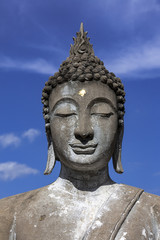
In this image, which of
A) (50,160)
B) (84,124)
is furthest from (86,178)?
(84,124)

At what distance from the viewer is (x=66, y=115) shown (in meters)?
7.57

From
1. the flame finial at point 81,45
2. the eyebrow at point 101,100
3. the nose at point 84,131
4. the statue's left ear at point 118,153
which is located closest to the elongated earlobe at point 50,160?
the nose at point 84,131

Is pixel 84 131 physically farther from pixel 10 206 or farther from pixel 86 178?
pixel 10 206

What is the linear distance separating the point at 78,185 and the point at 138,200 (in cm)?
108

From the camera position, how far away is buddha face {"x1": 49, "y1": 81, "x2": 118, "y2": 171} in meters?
7.44

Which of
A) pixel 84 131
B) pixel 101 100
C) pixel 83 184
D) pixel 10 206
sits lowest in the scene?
pixel 10 206

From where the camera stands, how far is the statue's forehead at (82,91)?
7.53 m

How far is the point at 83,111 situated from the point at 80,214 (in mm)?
1731

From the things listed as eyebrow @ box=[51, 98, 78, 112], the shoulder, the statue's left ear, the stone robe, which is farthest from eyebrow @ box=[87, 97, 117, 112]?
the shoulder

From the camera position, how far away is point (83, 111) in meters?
7.45

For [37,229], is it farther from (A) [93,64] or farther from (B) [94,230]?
(A) [93,64]

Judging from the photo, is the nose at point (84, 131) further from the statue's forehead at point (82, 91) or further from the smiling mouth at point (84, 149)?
the statue's forehead at point (82, 91)

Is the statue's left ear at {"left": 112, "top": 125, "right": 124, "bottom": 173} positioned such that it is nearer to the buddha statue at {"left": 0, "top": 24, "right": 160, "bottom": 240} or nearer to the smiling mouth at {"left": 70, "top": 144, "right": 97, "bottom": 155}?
the buddha statue at {"left": 0, "top": 24, "right": 160, "bottom": 240}

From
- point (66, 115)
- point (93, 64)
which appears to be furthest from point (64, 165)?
point (93, 64)
